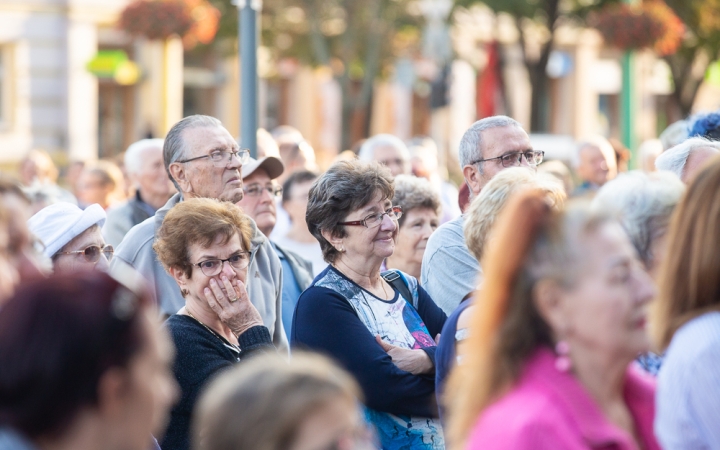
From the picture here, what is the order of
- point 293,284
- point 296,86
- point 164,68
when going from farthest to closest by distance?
point 296,86
point 164,68
point 293,284

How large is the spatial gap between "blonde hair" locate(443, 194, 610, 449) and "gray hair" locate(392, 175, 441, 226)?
3573mm

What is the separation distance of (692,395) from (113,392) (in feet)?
4.46

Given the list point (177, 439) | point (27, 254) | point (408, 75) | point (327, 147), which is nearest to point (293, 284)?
point (177, 439)

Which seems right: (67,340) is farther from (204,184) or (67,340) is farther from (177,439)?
(204,184)

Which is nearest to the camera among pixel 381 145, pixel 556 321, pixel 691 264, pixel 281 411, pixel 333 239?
pixel 281 411

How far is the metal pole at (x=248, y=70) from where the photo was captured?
6.53 metres

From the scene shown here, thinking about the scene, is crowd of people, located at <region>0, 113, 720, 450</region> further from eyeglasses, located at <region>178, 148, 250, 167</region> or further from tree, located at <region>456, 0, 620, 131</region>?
tree, located at <region>456, 0, 620, 131</region>

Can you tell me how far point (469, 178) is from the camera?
5133 mm

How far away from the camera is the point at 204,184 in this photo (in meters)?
5.30

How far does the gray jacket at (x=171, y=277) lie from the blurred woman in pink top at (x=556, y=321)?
2415mm

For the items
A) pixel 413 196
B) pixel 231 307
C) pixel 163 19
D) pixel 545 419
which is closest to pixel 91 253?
pixel 231 307

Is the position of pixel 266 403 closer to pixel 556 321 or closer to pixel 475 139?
pixel 556 321

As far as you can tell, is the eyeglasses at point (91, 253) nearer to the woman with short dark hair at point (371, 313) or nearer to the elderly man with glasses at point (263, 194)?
the woman with short dark hair at point (371, 313)

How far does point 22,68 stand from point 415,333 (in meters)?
22.3
